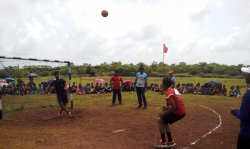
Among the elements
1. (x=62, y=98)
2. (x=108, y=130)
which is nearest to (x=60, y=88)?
(x=62, y=98)

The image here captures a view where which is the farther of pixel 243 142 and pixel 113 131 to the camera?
pixel 113 131

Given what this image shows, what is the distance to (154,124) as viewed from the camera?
738cm

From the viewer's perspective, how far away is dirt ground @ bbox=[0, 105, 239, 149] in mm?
5371

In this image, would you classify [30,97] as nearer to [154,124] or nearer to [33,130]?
[33,130]

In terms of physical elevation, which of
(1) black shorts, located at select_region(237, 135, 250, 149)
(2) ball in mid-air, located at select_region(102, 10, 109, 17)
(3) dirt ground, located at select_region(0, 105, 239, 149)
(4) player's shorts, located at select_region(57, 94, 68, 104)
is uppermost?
(2) ball in mid-air, located at select_region(102, 10, 109, 17)

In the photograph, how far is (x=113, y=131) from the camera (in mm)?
6555

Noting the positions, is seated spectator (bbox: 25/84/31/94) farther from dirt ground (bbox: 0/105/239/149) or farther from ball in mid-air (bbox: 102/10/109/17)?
ball in mid-air (bbox: 102/10/109/17)

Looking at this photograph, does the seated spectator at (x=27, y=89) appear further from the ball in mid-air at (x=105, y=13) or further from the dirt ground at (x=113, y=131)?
the ball in mid-air at (x=105, y=13)

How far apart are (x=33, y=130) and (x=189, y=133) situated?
5.58 m

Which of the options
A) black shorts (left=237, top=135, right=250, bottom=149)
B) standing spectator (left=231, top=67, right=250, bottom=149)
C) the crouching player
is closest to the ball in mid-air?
the crouching player

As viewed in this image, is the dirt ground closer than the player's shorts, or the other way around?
the dirt ground

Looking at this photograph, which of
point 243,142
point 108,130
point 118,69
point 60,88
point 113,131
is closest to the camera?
point 243,142

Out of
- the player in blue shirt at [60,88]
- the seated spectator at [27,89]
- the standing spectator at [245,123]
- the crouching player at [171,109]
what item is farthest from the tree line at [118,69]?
the standing spectator at [245,123]

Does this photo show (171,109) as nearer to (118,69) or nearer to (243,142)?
(243,142)
